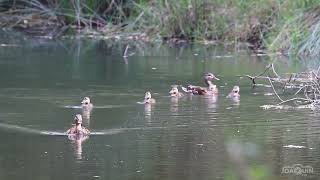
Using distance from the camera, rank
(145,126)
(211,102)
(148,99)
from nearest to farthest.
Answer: (145,126) → (148,99) → (211,102)

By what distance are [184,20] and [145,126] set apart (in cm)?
1755

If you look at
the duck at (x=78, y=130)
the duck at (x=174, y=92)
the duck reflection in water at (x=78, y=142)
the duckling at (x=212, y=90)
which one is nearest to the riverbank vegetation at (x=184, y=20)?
the duckling at (x=212, y=90)

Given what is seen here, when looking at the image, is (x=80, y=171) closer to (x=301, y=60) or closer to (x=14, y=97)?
(x=14, y=97)

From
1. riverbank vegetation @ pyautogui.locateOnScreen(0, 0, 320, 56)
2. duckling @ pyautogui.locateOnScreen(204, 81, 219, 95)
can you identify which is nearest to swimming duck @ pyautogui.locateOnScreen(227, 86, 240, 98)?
duckling @ pyautogui.locateOnScreen(204, 81, 219, 95)

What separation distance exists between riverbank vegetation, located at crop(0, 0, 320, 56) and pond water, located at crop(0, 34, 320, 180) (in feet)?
8.20

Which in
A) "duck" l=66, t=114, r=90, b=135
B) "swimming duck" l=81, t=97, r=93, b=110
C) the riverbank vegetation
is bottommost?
"duck" l=66, t=114, r=90, b=135

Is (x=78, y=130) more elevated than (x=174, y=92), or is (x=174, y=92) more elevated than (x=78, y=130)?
(x=174, y=92)

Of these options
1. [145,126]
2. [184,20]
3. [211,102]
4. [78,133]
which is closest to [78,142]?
[78,133]

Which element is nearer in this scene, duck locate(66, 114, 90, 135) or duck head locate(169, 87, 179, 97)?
duck locate(66, 114, 90, 135)

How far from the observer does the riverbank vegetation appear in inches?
982

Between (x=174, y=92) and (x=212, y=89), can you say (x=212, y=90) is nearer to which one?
(x=212, y=89)

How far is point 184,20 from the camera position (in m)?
30.3

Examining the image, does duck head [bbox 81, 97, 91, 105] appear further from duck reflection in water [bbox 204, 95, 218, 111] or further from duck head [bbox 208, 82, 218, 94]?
duck head [bbox 208, 82, 218, 94]

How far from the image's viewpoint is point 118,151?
436 inches
